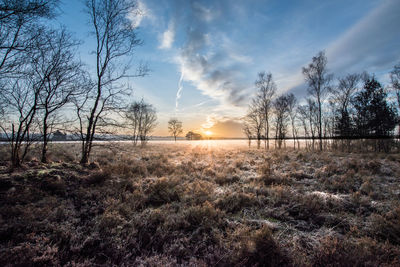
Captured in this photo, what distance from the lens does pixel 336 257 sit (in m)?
2.56

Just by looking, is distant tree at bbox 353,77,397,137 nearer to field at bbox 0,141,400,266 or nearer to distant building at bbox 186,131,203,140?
field at bbox 0,141,400,266

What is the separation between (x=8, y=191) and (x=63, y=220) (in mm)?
2447

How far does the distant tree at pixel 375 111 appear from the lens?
23625 millimetres

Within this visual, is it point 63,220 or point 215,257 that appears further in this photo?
point 63,220

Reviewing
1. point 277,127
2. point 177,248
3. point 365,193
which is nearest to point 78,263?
point 177,248

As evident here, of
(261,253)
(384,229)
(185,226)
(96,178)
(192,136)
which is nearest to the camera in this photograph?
(261,253)

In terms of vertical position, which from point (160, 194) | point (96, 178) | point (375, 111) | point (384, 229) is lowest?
point (384, 229)

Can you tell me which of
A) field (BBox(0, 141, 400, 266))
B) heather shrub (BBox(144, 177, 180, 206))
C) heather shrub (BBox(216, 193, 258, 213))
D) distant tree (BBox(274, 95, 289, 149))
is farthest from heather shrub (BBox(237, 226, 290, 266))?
distant tree (BBox(274, 95, 289, 149))

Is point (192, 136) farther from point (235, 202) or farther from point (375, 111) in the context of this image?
point (235, 202)

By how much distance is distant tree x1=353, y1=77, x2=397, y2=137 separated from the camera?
23625 millimetres

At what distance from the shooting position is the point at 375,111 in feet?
78.4

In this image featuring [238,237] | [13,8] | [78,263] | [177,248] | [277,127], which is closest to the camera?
[78,263]

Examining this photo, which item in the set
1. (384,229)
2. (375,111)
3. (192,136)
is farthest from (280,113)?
(192,136)

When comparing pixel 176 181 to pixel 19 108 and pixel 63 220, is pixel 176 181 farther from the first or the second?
pixel 19 108
